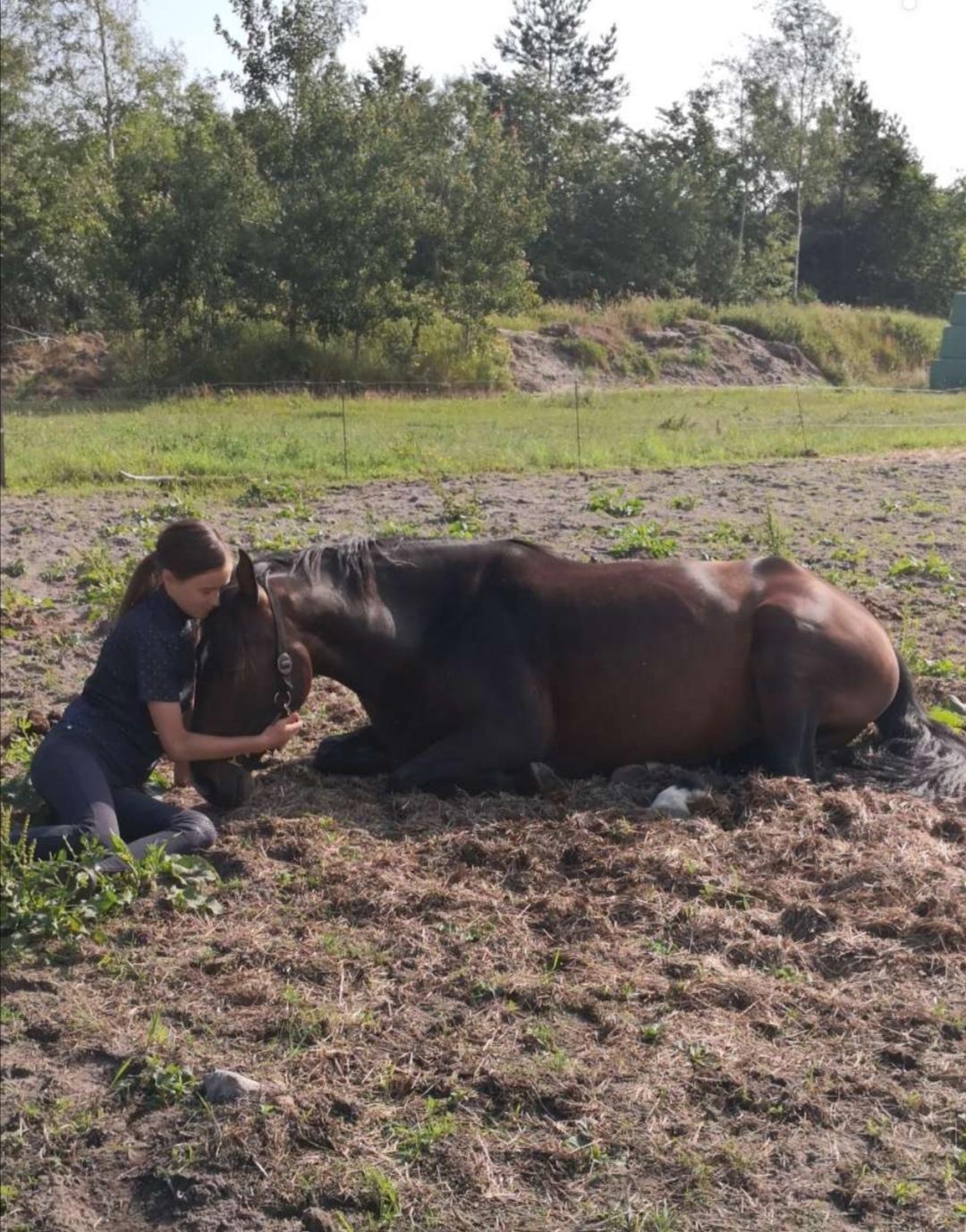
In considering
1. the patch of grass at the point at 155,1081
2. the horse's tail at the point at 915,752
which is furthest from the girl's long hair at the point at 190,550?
the horse's tail at the point at 915,752

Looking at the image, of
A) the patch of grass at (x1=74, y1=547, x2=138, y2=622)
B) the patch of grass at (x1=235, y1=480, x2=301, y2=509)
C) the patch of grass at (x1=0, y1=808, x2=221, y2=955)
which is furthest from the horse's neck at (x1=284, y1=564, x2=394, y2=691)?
the patch of grass at (x1=235, y1=480, x2=301, y2=509)

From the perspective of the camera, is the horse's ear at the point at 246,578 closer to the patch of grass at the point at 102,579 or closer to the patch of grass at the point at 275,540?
the patch of grass at the point at 102,579

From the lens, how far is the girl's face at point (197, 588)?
16.7 feet

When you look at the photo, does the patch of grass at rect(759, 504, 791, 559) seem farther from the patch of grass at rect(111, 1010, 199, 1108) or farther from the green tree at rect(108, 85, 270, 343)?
the green tree at rect(108, 85, 270, 343)

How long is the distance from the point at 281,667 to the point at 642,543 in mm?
5503

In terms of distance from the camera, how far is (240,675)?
5398 millimetres

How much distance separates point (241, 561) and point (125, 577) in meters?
4.59

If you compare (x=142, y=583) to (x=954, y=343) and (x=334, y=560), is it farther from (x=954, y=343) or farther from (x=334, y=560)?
(x=954, y=343)

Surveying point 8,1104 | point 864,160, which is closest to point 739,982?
point 8,1104

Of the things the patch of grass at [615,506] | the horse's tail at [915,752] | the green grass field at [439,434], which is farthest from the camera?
the green grass field at [439,434]

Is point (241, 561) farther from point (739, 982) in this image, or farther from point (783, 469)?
point (783, 469)

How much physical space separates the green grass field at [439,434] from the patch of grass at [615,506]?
9.64 feet

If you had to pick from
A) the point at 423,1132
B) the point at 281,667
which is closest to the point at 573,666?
the point at 281,667

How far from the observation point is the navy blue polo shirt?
5.12 meters
